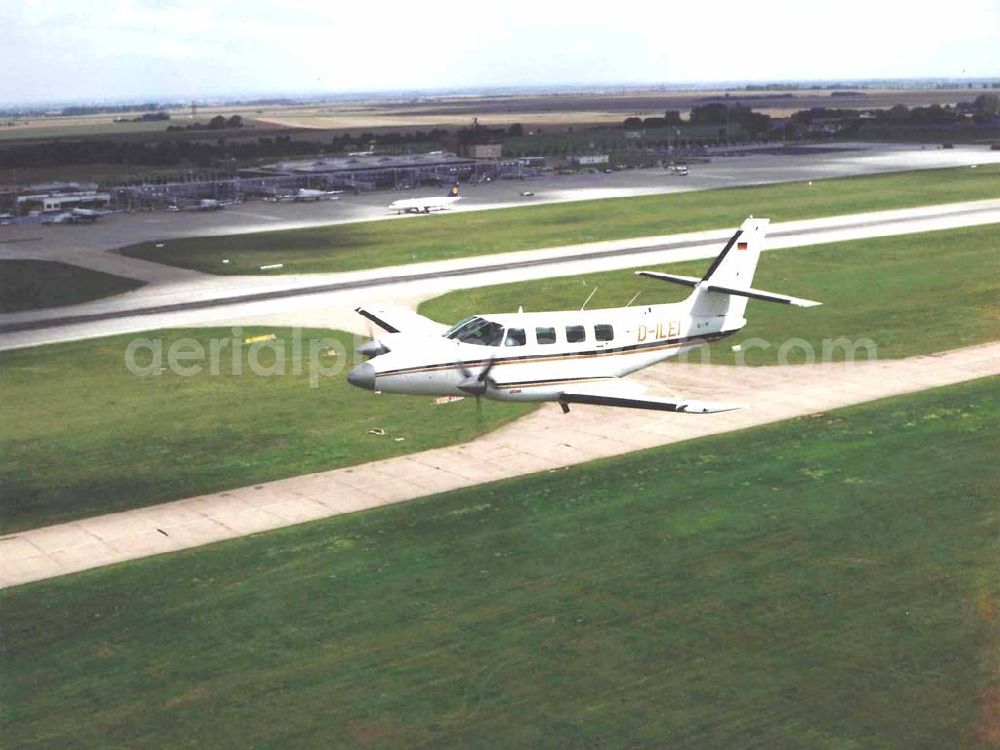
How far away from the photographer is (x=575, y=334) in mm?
39281

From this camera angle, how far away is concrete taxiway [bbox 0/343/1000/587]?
33.6 meters

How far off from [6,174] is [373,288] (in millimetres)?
130919

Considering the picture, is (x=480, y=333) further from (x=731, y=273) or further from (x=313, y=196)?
(x=313, y=196)

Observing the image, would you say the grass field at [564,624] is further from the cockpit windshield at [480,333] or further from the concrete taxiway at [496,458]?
the cockpit windshield at [480,333]

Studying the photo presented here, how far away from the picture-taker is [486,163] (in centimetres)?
16100

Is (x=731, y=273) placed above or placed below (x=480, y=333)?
above

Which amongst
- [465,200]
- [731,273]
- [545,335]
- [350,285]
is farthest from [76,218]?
[545,335]

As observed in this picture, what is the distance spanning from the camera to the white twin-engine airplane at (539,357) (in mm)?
37156

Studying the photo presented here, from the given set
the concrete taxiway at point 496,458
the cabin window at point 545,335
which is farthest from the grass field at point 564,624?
the cabin window at point 545,335

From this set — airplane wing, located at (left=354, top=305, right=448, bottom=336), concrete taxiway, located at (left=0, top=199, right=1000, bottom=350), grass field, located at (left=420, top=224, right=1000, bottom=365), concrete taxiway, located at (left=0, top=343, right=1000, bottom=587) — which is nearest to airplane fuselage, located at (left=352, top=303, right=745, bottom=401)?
concrete taxiway, located at (left=0, top=343, right=1000, bottom=587)

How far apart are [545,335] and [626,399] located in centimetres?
376

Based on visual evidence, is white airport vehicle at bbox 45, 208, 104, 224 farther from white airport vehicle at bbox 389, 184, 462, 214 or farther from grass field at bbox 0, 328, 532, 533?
grass field at bbox 0, 328, 532, 533

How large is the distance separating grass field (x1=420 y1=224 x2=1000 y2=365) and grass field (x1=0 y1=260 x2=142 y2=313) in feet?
81.2

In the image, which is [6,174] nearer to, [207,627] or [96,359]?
[96,359]
